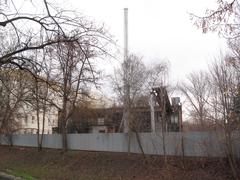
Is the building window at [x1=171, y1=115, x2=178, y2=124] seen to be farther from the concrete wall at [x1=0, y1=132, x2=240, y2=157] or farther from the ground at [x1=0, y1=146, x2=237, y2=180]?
the ground at [x1=0, y1=146, x2=237, y2=180]

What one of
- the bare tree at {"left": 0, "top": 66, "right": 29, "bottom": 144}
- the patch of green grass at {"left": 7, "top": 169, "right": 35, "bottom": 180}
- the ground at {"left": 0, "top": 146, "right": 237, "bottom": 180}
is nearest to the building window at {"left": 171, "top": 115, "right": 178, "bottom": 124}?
the ground at {"left": 0, "top": 146, "right": 237, "bottom": 180}

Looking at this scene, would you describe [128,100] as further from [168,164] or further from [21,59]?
[21,59]

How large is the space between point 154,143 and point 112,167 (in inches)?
149

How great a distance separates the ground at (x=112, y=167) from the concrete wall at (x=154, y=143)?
0.70 metres

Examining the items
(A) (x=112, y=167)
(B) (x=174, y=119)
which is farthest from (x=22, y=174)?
(B) (x=174, y=119)

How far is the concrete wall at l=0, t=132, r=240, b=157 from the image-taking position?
25784mm

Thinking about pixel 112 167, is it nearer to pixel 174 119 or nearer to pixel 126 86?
pixel 126 86

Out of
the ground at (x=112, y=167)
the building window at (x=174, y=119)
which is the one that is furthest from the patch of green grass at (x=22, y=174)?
the building window at (x=174, y=119)

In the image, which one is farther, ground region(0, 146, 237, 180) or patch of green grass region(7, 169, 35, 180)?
patch of green grass region(7, 169, 35, 180)

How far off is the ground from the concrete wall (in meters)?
0.70

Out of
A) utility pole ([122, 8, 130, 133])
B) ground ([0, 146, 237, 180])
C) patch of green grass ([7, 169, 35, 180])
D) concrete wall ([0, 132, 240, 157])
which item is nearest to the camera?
ground ([0, 146, 237, 180])

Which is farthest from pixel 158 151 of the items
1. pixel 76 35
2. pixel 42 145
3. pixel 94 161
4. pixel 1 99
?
pixel 76 35

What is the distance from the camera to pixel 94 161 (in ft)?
105

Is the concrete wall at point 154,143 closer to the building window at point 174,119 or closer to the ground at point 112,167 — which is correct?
the ground at point 112,167
